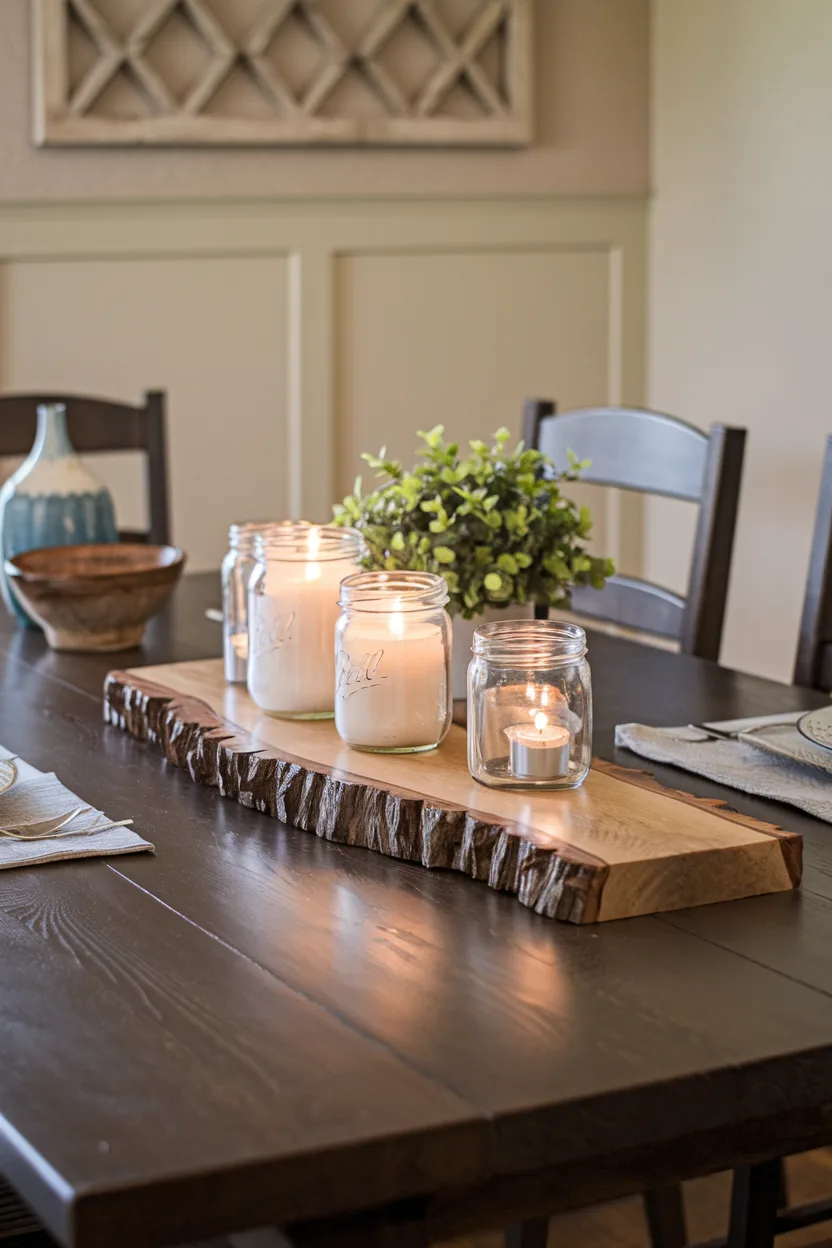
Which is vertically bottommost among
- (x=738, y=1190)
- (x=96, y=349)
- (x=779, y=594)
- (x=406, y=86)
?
(x=738, y=1190)

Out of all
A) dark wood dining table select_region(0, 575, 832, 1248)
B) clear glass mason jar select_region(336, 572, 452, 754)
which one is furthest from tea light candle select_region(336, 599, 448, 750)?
dark wood dining table select_region(0, 575, 832, 1248)

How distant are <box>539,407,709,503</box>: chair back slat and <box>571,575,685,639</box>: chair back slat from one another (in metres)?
0.11

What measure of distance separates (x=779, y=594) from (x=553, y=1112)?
2.35 meters

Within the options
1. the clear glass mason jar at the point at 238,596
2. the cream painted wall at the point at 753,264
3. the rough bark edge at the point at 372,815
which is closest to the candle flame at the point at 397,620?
the rough bark edge at the point at 372,815

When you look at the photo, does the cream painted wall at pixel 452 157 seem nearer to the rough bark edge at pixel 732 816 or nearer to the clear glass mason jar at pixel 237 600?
the clear glass mason jar at pixel 237 600

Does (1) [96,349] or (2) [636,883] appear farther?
(1) [96,349]

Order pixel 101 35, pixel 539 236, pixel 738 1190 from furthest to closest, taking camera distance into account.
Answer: pixel 539 236
pixel 101 35
pixel 738 1190

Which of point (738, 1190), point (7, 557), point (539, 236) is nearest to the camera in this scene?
point (738, 1190)

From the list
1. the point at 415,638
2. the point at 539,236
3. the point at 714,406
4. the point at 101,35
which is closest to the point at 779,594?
the point at 714,406

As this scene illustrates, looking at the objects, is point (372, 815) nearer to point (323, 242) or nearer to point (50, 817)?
point (50, 817)

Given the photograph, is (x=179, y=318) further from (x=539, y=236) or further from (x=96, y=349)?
(x=539, y=236)

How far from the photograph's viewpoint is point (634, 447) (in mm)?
1802

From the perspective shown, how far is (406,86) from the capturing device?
2.96 meters

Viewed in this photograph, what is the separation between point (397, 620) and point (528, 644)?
11 cm
